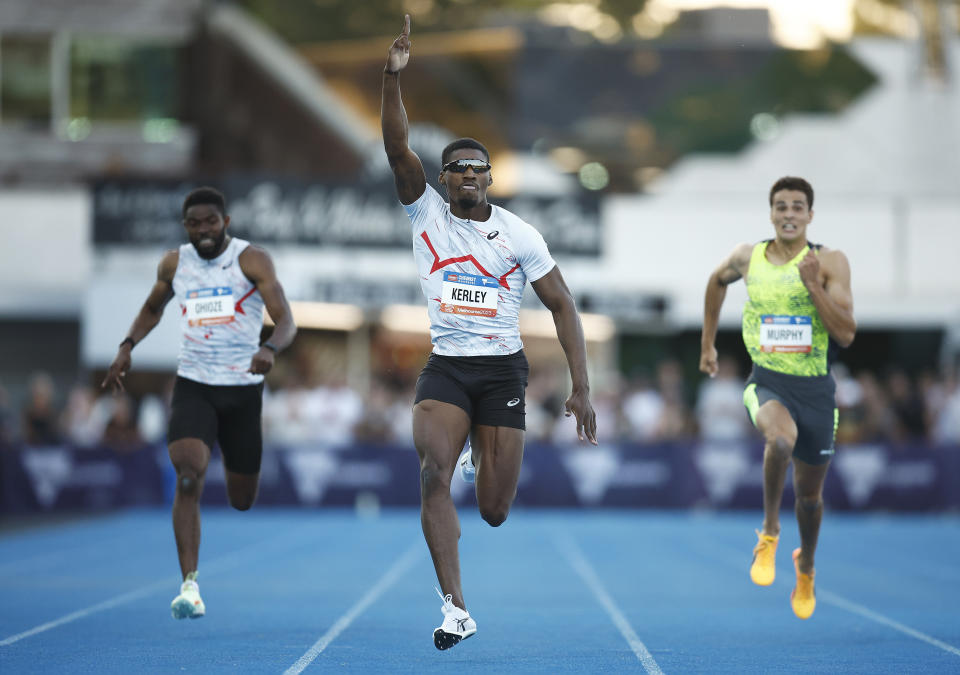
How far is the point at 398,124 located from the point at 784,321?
114 inches

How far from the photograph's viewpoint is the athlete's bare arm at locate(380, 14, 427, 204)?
6.95 metres

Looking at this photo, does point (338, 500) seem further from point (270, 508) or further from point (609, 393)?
point (609, 393)

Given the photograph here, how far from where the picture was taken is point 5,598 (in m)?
10.5

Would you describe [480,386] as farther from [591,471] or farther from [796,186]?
[591,471]

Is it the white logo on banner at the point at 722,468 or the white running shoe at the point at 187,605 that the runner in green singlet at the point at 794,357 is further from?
the white logo on banner at the point at 722,468

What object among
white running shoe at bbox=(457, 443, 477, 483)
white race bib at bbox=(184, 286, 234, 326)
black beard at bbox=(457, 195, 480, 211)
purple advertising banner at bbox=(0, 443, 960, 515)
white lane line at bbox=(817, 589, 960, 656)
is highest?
→ black beard at bbox=(457, 195, 480, 211)

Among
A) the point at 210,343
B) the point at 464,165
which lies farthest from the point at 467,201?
the point at 210,343

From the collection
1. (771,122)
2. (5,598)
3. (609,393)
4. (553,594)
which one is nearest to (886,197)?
(771,122)

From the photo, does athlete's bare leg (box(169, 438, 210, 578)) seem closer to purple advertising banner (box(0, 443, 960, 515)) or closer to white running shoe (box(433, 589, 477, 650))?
white running shoe (box(433, 589, 477, 650))

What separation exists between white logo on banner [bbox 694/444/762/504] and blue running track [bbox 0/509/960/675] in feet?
8.84

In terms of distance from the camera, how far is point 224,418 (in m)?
8.81

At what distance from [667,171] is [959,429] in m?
10.5

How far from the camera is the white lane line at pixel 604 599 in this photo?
7457mm

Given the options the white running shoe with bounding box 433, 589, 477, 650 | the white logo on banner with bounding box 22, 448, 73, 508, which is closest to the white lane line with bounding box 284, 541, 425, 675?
the white running shoe with bounding box 433, 589, 477, 650
